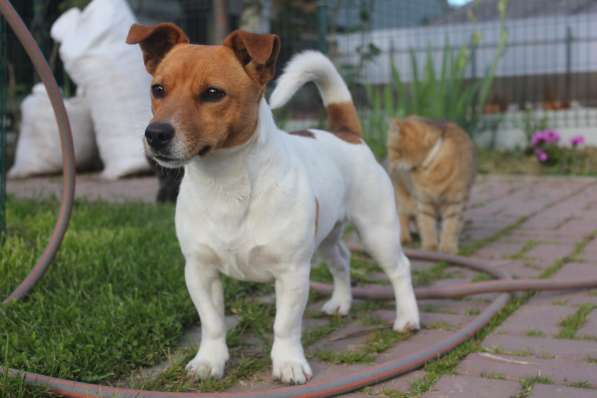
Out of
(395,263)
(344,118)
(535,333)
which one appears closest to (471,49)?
(344,118)

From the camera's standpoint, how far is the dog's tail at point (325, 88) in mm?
3404

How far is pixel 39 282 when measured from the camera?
390 cm

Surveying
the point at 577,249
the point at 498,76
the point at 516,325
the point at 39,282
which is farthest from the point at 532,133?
the point at 39,282

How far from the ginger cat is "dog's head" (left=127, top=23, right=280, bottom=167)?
2702mm

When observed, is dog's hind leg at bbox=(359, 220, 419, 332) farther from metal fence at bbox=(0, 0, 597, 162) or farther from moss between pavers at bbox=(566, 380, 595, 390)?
metal fence at bbox=(0, 0, 597, 162)

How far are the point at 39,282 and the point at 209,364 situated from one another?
134 centimetres

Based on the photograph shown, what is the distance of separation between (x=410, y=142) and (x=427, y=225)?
59 cm

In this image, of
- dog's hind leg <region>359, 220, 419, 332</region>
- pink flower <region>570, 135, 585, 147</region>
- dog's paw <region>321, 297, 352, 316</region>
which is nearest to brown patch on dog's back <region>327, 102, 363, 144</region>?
dog's hind leg <region>359, 220, 419, 332</region>

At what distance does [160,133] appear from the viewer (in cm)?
253

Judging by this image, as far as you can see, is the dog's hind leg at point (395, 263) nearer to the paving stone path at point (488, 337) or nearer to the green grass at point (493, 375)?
the paving stone path at point (488, 337)

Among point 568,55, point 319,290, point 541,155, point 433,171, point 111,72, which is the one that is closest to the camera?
point 319,290

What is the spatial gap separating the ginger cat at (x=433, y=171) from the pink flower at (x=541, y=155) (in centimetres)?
397

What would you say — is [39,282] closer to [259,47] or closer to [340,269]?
[340,269]

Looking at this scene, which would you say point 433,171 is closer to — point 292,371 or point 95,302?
point 95,302
